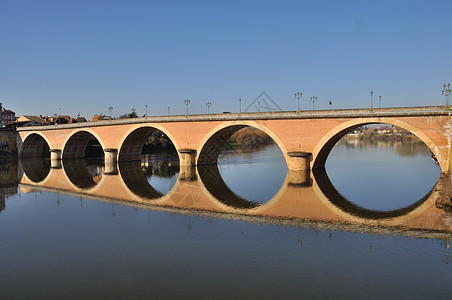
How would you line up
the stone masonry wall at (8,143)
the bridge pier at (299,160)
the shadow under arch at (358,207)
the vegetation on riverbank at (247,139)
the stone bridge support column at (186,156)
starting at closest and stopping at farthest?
1. the shadow under arch at (358,207)
2. the bridge pier at (299,160)
3. the stone bridge support column at (186,156)
4. the stone masonry wall at (8,143)
5. the vegetation on riverbank at (247,139)

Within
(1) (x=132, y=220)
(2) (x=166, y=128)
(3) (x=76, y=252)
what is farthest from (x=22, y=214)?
(2) (x=166, y=128)

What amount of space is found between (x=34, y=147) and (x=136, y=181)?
34.7 m

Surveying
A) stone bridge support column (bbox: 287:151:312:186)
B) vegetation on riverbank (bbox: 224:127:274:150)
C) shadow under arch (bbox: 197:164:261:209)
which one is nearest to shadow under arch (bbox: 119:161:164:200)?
shadow under arch (bbox: 197:164:261:209)

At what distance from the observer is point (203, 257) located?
10898mm

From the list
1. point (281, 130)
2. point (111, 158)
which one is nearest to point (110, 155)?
point (111, 158)

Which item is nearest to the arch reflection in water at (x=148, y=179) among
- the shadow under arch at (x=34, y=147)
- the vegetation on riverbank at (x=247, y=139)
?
the shadow under arch at (x=34, y=147)

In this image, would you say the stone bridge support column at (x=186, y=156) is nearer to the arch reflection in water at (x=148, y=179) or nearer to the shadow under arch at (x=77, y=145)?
the arch reflection in water at (x=148, y=179)

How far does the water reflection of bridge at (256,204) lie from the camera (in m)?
14.6

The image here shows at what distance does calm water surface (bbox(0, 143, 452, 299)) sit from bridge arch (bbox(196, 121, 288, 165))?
40.5ft

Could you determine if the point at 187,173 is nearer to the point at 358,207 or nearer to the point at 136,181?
the point at 136,181

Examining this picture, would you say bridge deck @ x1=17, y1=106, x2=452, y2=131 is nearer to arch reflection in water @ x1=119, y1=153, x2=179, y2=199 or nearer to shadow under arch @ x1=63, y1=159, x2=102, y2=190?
arch reflection in water @ x1=119, y1=153, x2=179, y2=199

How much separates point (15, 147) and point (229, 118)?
1515 inches

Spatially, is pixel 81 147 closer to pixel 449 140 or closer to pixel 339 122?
pixel 339 122

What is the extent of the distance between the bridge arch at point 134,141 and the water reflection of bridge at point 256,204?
6596 millimetres
